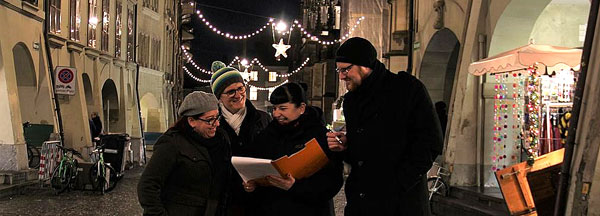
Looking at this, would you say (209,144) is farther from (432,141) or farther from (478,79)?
(478,79)

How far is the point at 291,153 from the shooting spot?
17.5 feet

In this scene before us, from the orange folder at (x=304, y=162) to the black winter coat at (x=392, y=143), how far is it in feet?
1.06

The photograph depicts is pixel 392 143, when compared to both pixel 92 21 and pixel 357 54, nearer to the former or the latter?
pixel 357 54

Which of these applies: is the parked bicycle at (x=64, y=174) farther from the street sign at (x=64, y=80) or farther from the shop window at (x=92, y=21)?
the shop window at (x=92, y=21)

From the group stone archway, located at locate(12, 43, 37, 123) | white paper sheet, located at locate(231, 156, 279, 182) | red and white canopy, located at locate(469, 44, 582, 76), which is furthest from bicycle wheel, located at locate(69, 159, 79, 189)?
white paper sheet, located at locate(231, 156, 279, 182)

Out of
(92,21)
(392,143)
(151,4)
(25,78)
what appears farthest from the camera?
(151,4)

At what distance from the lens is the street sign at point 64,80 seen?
63.3 ft

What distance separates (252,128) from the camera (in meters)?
6.03

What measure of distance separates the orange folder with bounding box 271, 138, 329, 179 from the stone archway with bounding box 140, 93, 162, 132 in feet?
121

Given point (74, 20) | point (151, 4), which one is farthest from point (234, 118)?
point (151, 4)

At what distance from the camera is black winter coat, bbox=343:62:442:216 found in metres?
4.74

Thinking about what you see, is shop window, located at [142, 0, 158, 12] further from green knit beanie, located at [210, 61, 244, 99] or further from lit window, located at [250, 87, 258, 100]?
lit window, located at [250, 87, 258, 100]

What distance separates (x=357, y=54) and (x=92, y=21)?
2237 centimetres

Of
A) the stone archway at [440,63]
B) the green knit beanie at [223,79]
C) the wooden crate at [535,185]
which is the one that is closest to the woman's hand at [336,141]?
the green knit beanie at [223,79]
